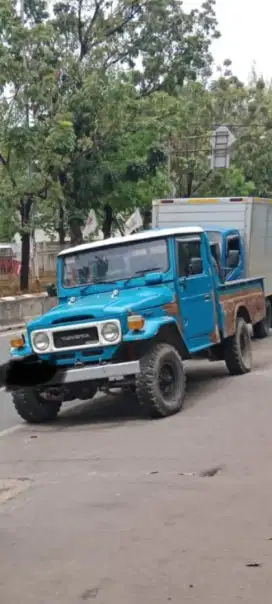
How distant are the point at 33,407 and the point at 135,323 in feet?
5.23

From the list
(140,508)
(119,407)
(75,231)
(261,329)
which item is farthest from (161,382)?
(75,231)

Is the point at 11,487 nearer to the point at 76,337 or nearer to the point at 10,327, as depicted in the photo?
the point at 76,337

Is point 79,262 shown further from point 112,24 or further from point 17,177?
point 112,24

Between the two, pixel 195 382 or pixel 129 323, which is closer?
pixel 129 323

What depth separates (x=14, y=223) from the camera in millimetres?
28047

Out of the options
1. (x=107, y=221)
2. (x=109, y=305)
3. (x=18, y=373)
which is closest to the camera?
(x=18, y=373)

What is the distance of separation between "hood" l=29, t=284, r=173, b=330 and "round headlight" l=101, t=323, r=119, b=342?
10cm

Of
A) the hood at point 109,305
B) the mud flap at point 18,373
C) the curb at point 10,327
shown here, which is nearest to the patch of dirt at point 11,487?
the mud flap at point 18,373

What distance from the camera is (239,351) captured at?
1247cm

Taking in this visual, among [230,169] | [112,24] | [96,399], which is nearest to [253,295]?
[96,399]

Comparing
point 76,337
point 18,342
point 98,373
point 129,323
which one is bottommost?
point 98,373

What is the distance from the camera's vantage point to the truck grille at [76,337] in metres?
9.68

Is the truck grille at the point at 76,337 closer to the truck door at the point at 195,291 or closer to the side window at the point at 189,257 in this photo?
the truck door at the point at 195,291

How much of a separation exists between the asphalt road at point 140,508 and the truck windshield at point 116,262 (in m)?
1.70
